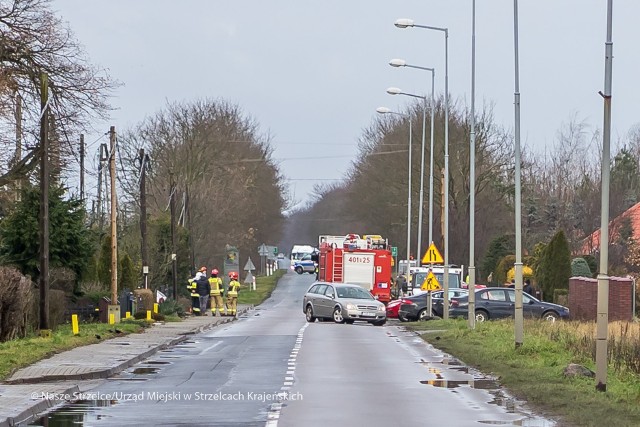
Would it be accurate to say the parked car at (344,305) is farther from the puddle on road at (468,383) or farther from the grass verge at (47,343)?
the puddle on road at (468,383)

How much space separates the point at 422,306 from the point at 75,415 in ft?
112

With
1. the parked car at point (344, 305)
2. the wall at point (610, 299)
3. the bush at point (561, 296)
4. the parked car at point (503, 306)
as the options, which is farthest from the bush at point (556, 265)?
the parked car at point (344, 305)

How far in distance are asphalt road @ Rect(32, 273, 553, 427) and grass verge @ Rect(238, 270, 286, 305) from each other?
45643 mm

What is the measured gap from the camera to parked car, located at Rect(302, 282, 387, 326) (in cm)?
4494

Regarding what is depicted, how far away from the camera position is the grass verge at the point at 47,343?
2266 centimetres

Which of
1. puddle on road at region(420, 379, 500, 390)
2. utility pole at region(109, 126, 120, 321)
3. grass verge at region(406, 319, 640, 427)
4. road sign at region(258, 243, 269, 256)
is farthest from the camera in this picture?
road sign at region(258, 243, 269, 256)

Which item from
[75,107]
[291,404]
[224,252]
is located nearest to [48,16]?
[75,107]

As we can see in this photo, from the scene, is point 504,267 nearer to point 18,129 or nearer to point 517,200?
point 18,129

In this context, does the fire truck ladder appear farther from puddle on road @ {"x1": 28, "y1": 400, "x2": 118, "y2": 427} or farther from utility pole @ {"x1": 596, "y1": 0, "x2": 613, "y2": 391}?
puddle on road @ {"x1": 28, "y1": 400, "x2": 118, "y2": 427}

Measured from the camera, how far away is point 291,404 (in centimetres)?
1630

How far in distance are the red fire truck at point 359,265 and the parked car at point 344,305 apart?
915 centimetres

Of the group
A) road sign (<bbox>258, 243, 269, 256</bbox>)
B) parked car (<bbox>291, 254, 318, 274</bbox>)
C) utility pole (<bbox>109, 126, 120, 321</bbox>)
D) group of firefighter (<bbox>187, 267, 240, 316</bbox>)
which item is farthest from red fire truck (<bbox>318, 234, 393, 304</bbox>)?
parked car (<bbox>291, 254, 318, 274</bbox>)

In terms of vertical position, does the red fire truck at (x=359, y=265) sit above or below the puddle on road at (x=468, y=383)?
above

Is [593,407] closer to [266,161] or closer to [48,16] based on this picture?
[48,16]
